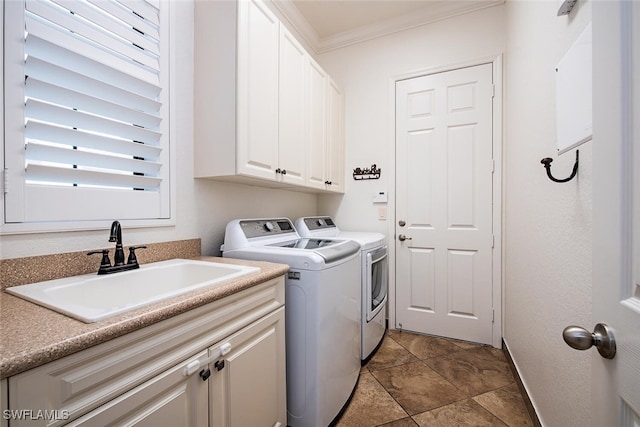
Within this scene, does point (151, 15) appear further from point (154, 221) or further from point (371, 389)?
point (371, 389)

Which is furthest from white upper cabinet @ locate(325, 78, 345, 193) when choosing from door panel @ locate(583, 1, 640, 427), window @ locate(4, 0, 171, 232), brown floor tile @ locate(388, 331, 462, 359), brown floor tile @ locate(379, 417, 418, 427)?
door panel @ locate(583, 1, 640, 427)

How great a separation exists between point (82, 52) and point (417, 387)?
95.6 inches

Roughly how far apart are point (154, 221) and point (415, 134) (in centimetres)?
217

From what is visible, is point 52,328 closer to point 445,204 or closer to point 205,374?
point 205,374

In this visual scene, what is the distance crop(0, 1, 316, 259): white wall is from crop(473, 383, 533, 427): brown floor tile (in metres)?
1.84

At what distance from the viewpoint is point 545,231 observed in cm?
124

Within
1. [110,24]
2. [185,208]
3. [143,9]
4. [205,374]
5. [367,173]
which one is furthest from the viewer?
[367,173]

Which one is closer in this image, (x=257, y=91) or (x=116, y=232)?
(x=116, y=232)

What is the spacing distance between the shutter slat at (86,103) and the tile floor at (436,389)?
5.99 ft

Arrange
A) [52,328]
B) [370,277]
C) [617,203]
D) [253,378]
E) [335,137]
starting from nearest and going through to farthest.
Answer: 1. [617,203]
2. [52,328]
3. [253,378]
4. [370,277]
5. [335,137]

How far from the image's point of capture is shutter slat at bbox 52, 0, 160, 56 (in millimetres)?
1070

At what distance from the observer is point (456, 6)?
2262 mm

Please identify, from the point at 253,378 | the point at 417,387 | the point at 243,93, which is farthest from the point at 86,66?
the point at 417,387

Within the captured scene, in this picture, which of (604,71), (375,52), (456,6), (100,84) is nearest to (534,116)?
(604,71)
